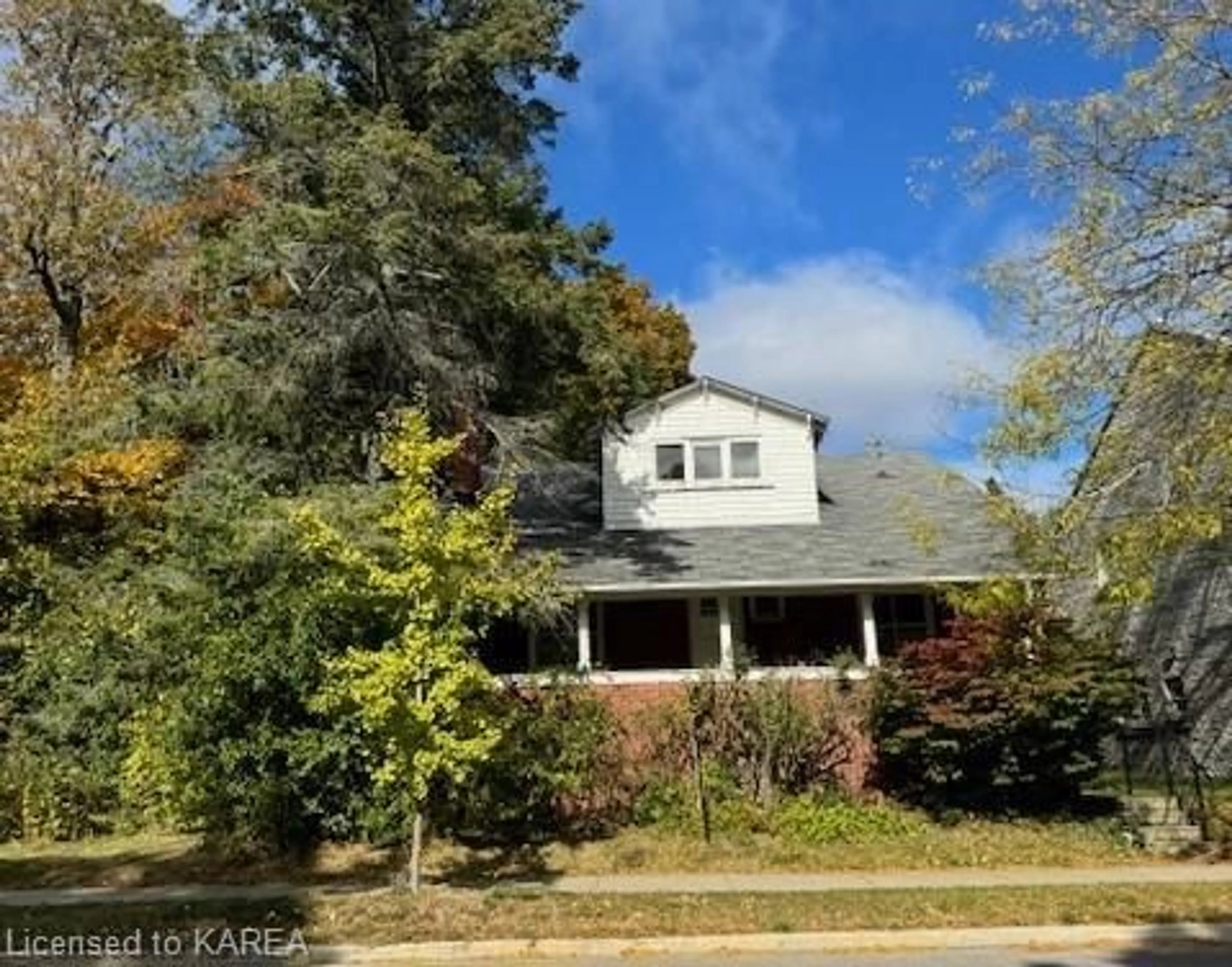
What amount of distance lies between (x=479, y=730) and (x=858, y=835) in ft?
20.3

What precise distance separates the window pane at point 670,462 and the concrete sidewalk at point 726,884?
13.0 metres

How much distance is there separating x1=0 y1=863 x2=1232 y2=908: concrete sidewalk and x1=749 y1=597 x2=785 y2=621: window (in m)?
12.4

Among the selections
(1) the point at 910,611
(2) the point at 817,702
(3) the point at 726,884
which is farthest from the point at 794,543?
(3) the point at 726,884

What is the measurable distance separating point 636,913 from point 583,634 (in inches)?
427

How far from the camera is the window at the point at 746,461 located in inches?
1056

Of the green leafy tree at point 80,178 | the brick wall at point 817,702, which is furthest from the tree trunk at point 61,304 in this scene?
the brick wall at point 817,702

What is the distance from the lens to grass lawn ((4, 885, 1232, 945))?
1096cm

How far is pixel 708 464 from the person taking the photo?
88.3 feet

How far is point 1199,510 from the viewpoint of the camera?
13.3 meters

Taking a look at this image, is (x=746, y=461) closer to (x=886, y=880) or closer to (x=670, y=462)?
(x=670, y=462)

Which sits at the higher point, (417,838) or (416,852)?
(417,838)

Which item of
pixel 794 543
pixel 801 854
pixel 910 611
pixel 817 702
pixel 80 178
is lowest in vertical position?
pixel 801 854

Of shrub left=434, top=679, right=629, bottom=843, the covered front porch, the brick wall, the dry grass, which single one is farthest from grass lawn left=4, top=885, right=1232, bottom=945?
the covered front porch

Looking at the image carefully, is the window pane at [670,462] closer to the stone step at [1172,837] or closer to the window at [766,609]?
the window at [766,609]
